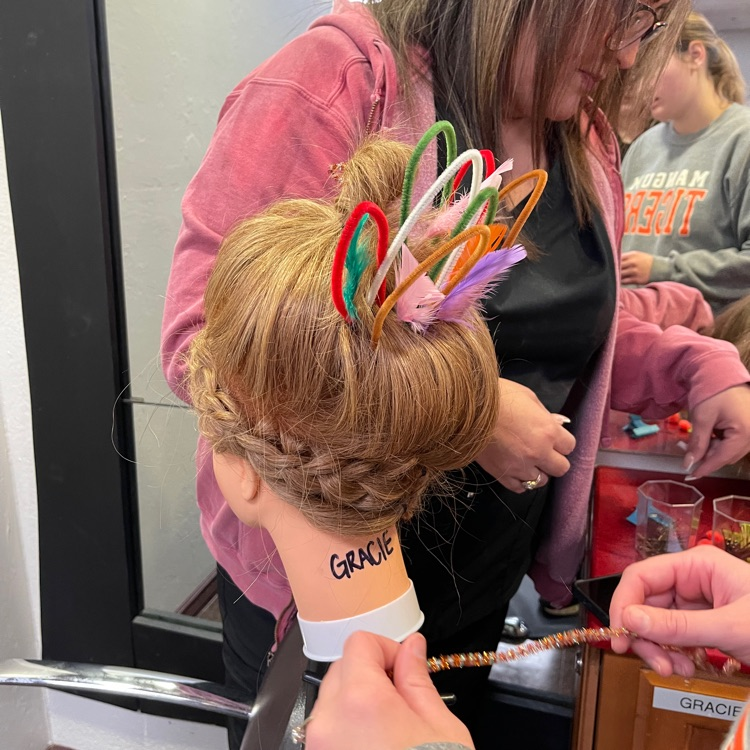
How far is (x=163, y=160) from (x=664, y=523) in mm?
994

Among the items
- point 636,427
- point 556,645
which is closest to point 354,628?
point 556,645

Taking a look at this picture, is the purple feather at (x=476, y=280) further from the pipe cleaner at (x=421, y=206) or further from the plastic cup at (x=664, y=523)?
the plastic cup at (x=664, y=523)

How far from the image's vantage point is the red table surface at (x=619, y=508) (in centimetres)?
77

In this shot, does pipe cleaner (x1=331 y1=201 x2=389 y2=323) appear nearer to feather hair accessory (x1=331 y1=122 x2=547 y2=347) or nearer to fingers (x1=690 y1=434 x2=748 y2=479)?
feather hair accessory (x1=331 y1=122 x2=547 y2=347)

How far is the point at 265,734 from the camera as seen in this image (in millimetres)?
468

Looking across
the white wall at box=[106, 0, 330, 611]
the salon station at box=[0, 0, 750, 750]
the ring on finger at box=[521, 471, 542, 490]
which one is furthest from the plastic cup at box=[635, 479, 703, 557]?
the white wall at box=[106, 0, 330, 611]

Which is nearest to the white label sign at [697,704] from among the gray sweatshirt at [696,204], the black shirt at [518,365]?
the black shirt at [518,365]

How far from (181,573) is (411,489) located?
36.4 inches

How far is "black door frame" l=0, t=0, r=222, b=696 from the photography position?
89 centimetres

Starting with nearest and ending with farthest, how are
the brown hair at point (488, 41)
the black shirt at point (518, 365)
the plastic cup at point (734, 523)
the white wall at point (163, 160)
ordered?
the brown hair at point (488, 41) → the black shirt at point (518, 365) → the plastic cup at point (734, 523) → the white wall at point (163, 160)

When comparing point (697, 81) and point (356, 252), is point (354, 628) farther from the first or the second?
point (697, 81)

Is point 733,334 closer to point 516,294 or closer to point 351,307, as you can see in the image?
point 516,294

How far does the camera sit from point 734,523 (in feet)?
2.61

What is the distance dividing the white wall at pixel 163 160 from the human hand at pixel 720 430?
0.75 metres
